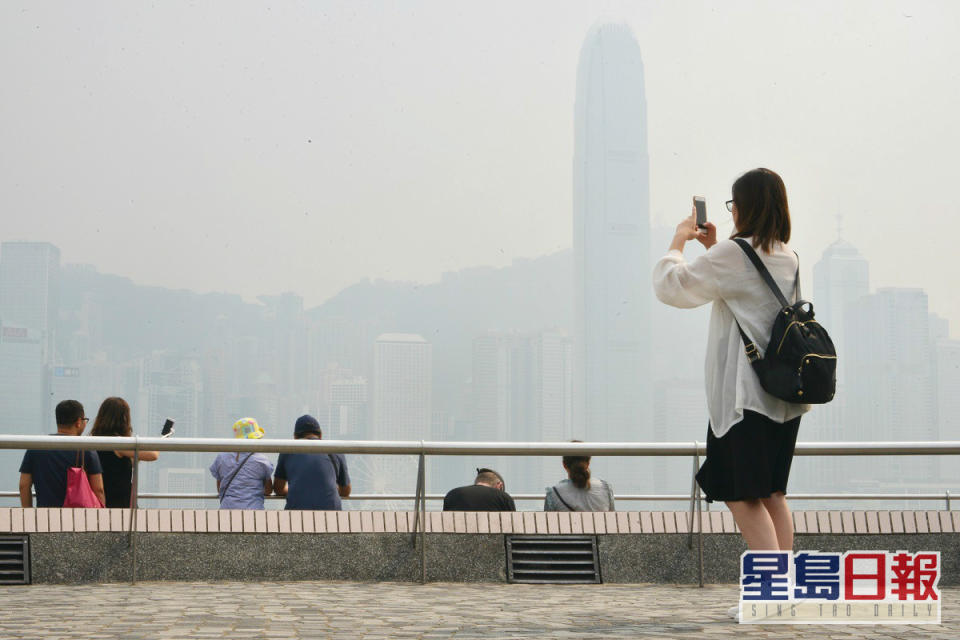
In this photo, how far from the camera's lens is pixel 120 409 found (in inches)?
250

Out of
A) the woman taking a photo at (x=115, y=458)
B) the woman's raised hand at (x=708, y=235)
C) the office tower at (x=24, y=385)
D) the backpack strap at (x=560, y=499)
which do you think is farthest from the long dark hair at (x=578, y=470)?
the office tower at (x=24, y=385)

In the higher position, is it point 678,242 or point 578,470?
point 678,242

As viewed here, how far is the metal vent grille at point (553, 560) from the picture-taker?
223 inches

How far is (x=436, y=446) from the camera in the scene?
5363mm

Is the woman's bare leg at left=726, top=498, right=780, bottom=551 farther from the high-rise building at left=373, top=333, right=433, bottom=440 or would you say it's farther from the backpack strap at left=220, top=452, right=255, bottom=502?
the high-rise building at left=373, top=333, right=433, bottom=440

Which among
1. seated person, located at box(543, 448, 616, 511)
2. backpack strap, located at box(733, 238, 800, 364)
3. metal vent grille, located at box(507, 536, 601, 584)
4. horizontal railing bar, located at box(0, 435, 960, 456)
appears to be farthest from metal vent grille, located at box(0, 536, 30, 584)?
backpack strap, located at box(733, 238, 800, 364)

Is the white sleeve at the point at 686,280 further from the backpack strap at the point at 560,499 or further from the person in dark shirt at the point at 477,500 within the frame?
the backpack strap at the point at 560,499

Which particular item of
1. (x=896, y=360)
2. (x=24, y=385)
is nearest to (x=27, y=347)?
(x=24, y=385)

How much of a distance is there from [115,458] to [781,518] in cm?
351

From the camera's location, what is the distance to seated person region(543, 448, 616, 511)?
6.47 m

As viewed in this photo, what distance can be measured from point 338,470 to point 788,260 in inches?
146

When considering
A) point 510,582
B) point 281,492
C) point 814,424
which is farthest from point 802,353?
point 814,424

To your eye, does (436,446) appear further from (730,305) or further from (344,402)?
(344,402)

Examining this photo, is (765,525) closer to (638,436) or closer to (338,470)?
(338,470)
